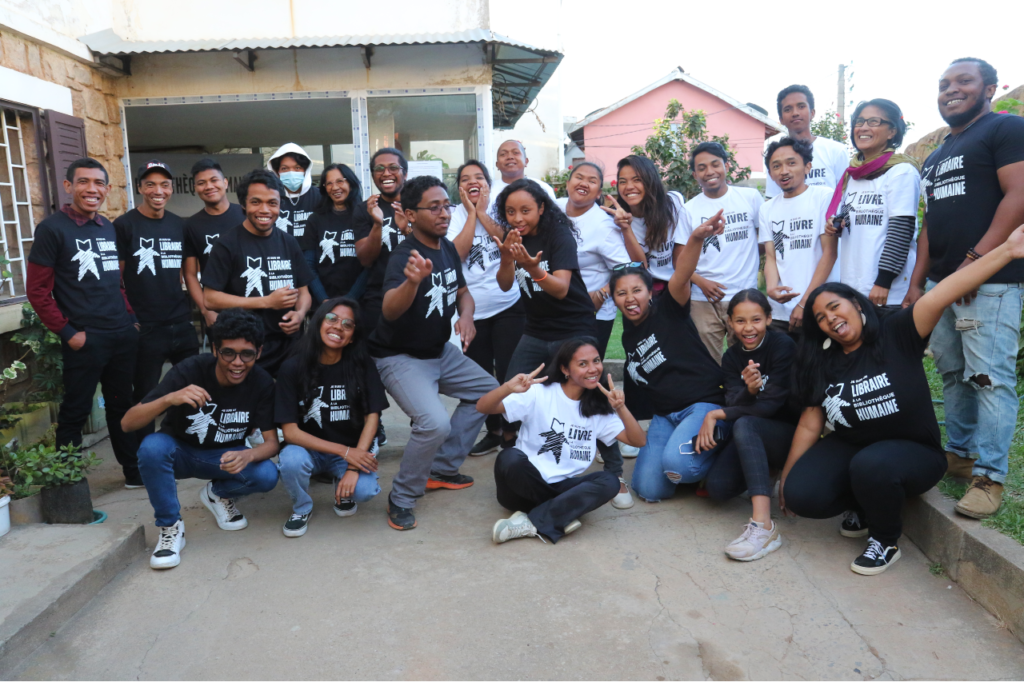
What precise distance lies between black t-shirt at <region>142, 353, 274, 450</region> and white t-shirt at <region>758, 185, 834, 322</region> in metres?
2.92

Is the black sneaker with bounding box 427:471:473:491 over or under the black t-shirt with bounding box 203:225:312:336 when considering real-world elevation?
under

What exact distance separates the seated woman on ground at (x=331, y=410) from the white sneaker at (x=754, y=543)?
70.9 inches

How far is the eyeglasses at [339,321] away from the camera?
3752mm

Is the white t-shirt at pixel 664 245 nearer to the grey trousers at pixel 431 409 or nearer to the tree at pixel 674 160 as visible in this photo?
the grey trousers at pixel 431 409

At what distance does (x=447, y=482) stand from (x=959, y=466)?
2.69m

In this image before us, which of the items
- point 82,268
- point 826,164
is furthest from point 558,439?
point 82,268

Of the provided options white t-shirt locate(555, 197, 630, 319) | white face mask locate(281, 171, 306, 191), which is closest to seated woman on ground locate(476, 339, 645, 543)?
white t-shirt locate(555, 197, 630, 319)

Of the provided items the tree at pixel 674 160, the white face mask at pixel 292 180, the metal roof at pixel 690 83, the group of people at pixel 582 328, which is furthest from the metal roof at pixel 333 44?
the metal roof at pixel 690 83

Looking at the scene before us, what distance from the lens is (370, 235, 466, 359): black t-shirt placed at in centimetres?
387

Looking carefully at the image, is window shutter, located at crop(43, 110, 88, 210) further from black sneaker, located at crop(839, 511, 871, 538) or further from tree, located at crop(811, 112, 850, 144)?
tree, located at crop(811, 112, 850, 144)

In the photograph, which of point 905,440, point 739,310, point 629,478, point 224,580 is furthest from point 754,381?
point 224,580

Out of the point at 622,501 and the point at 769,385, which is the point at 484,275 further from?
the point at 769,385

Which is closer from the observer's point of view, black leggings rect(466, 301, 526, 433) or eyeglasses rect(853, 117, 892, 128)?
eyeglasses rect(853, 117, 892, 128)

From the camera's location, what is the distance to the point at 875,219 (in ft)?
12.5
